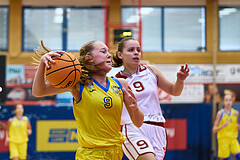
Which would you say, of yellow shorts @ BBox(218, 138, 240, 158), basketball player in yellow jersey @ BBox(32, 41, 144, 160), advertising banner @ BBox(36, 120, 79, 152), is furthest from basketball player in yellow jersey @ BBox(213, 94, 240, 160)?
basketball player in yellow jersey @ BBox(32, 41, 144, 160)

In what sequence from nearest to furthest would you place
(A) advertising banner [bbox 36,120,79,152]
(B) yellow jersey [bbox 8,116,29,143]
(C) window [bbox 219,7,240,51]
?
1. (B) yellow jersey [bbox 8,116,29,143]
2. (A) advertising banner [bbox 36,120,79,152]
3. (C) window [bbox 219,7,240,51]

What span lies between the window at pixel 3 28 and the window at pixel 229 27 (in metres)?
7.01

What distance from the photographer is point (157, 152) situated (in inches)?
180

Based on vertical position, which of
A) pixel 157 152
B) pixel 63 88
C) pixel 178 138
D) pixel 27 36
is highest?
pixel 27 36

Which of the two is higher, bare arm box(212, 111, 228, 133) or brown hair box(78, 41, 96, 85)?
brown hair box(78, 41, 96, 85)

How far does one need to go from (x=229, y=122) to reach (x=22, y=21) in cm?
720

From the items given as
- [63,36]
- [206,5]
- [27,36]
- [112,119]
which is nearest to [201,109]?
[206,5]

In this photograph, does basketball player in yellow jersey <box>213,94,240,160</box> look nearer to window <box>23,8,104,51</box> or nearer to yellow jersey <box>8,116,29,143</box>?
window <box>23,8,104,51</box>

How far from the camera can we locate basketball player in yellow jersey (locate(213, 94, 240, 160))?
33.5 feet

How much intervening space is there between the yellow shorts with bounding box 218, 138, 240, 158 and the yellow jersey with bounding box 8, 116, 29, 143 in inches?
207

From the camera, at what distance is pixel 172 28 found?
1266 centimetres

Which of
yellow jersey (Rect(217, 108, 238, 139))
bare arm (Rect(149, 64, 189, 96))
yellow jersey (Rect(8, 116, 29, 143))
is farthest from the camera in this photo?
yellow jersey (Rect(217, 108, 238, 139))

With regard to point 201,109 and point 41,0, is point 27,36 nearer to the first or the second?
point 41,0

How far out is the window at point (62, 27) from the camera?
40.8ft
